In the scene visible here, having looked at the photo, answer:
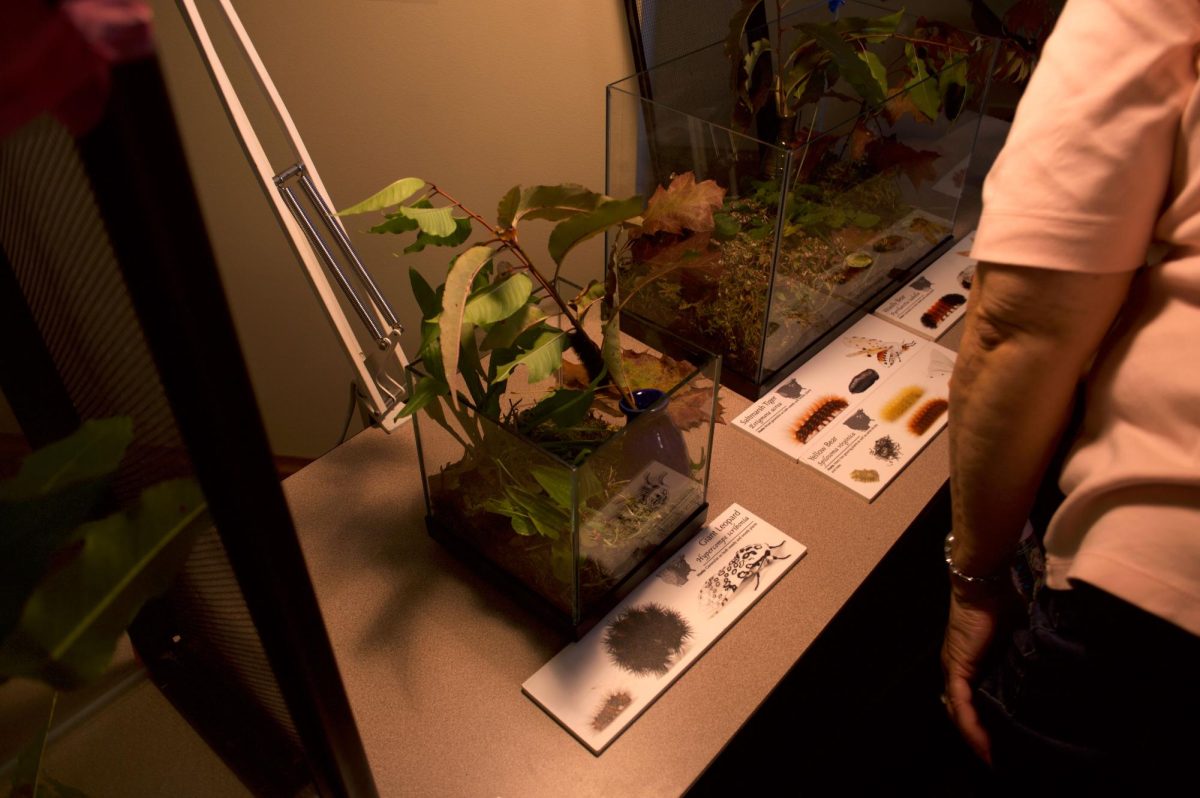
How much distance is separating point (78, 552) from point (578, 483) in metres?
0.45

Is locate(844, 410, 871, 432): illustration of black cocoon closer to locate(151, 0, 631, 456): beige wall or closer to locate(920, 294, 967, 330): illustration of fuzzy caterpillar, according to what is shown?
locate(920, 294, 967, 330): illustration of fuzzy caterpillar

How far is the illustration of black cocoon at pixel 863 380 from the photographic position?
130 cm

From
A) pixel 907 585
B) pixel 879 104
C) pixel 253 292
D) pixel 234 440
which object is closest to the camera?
pixel 234 440

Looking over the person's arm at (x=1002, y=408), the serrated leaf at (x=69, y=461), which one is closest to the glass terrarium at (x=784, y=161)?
the person's arm at (x=1002, y=408)

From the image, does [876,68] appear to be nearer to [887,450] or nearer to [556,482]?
[887,450]

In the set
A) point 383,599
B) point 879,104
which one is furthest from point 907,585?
point 383,599

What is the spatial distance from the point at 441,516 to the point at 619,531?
0.22 meters

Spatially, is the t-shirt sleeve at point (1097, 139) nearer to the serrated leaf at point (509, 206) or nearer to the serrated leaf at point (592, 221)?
the serrated leaf at point (592, 221)

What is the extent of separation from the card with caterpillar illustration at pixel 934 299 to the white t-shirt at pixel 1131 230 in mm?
682

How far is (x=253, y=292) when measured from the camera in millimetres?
1496

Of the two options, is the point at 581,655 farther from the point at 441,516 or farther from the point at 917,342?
the point at 917,342

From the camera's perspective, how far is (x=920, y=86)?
126cm

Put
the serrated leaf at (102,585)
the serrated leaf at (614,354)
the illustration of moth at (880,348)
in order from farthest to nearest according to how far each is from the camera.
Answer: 1. the illustration of moth at (880,348)
2. the serrated leaf at (614,354)
3. the serrated leaf at (102,585)

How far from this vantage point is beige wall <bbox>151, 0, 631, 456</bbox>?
126 cm
